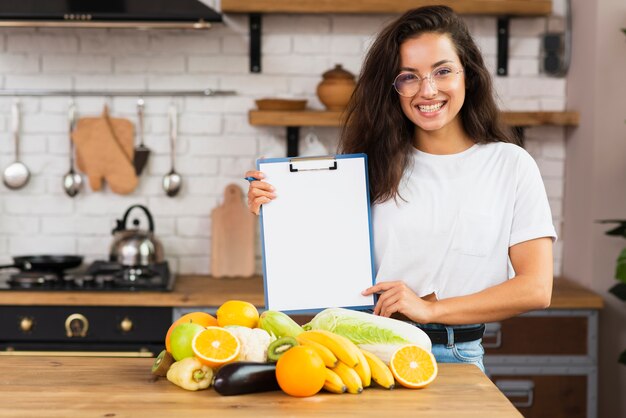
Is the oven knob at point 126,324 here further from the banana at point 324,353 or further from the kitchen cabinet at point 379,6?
the banana at point 324,353

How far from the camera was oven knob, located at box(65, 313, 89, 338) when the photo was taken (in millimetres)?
3398

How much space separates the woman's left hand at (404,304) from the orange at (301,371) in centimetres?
46

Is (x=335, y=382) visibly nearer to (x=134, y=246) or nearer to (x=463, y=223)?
(x=463, y=223)

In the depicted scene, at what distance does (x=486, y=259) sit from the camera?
6.87 feet

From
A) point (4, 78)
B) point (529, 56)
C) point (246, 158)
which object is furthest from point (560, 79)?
point (4, 78)

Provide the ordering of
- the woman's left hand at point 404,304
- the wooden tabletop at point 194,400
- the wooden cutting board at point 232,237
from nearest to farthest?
the wooden tabletop at point 194,400 < the woman's left hand at point 404,304 < the wooden cutting board at point 232,237

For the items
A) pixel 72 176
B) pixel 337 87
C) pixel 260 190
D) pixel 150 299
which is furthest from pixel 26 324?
pixel 260 190

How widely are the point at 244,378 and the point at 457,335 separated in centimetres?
66

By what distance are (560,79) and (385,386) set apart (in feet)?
8.82

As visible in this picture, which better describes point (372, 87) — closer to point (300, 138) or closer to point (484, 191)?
point (484, 191)

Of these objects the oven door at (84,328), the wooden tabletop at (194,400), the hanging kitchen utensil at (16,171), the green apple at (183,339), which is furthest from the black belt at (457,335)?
the hanging kitchen utensil at (16,171)

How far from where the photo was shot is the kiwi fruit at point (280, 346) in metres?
1.62

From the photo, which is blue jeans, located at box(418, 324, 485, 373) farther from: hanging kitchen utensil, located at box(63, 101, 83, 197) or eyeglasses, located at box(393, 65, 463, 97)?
hanging kitchen utensil, located at box(63, 101, 83, 197)

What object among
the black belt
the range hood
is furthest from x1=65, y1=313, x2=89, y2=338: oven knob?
the black belt
